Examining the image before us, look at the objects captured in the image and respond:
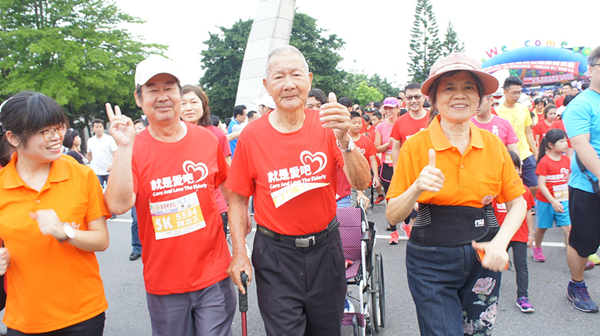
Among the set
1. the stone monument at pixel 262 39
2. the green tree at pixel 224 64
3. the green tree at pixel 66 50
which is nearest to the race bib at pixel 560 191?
the stone monument at pixel 262 39

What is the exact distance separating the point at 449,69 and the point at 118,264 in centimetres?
529

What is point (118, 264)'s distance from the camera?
5594 millimetres

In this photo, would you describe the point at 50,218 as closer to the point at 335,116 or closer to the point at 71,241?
the point at 71,241

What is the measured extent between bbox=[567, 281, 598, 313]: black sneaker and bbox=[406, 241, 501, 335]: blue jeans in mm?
2136

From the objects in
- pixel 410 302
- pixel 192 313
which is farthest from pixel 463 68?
pixel 410 302

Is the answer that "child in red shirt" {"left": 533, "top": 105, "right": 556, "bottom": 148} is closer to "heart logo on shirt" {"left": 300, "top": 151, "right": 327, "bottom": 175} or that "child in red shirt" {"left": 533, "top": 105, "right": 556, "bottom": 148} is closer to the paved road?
the paved road

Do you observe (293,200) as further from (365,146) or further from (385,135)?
(385,135)

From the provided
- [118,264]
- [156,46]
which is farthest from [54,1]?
[118,264]

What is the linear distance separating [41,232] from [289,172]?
1254mm

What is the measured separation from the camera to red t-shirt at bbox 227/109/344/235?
2129mm

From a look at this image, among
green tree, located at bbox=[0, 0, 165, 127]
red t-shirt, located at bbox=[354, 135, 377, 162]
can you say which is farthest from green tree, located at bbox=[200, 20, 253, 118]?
red t-shirt, located at bbox=[354, 135, 377, 162]

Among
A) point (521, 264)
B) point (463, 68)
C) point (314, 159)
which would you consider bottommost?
point (521, 264)

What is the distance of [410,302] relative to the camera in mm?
3980

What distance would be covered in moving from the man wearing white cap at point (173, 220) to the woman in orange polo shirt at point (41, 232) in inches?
11.6
